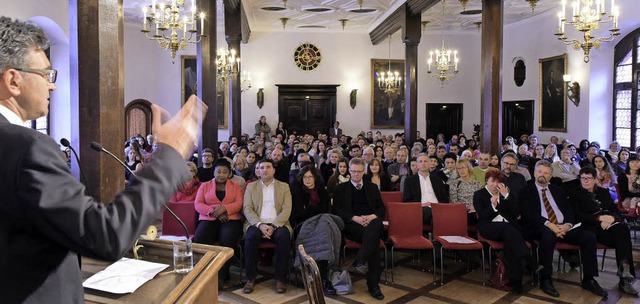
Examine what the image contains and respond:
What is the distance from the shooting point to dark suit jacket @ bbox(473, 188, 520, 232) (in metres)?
5.66

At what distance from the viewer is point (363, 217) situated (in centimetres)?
580

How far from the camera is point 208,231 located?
564 centimetres

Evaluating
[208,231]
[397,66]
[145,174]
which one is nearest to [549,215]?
[208,231]

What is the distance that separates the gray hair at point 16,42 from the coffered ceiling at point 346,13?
12852 mm

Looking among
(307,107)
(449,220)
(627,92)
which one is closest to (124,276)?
(449,220)

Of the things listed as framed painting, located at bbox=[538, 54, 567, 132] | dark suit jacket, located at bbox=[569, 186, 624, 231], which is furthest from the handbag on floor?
framed painting, located at bbox=[538, 54, 567, 132]

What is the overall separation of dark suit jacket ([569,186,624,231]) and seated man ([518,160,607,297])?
12cm

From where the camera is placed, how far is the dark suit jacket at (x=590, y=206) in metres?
5.71

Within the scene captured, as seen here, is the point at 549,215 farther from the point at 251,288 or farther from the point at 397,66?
the point at 397,66

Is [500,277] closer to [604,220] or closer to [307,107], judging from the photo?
[604,220]

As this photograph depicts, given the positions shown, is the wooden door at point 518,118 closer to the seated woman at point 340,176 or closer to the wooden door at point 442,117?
the wooden door at point 442,117

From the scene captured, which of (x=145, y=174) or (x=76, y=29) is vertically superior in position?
(x=76, y=29)

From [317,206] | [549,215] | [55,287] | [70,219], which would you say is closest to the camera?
[70,219]

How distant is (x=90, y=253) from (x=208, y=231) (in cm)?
456
